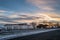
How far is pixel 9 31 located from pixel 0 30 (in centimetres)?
269

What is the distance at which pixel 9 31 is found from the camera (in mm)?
34625

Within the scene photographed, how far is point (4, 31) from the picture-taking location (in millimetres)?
35188

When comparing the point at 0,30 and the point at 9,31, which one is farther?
the point at 9,31

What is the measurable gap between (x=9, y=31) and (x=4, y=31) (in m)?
1.11

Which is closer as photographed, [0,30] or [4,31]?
[0,30]

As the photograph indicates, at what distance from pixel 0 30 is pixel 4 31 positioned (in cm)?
297

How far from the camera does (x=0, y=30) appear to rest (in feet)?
106
